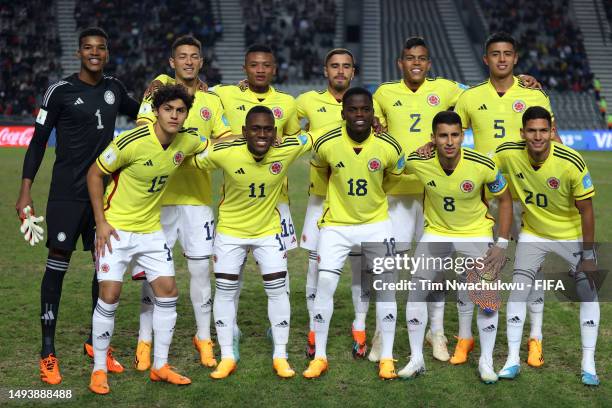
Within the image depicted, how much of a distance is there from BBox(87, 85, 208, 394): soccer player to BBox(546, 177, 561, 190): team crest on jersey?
2990 millimetres

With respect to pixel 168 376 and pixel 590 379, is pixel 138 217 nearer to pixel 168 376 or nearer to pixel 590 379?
pixel 168 376

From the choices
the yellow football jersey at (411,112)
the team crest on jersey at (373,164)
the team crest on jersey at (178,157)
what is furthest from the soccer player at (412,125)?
the team crest on jersey at (178,157)

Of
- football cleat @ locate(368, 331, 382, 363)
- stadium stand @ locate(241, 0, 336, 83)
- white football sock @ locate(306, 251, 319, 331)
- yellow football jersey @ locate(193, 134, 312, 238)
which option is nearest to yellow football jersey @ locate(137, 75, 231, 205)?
yellow football jersey @ locate(193, 134, 312, 238)

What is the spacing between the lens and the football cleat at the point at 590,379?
6.15m

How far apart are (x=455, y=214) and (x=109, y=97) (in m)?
3.18

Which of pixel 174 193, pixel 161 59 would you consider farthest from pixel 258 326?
pixel 161 59

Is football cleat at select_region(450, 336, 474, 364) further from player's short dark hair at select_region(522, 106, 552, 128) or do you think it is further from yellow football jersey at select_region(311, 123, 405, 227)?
player's short dark hair at select_region(522, 106, 552, 128)

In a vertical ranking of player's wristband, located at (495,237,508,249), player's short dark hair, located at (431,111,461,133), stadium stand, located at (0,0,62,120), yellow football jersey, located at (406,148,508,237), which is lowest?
player's wristband, located at (495,237,508,249)

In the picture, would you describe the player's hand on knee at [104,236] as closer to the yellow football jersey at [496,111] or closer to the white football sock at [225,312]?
the white football sock at [225,312]

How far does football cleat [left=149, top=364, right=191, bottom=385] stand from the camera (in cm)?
612

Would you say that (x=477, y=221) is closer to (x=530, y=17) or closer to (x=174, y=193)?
(x=174, y=193)

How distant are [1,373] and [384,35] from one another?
35.8 m

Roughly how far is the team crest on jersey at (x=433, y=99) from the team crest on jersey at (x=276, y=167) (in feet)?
5.46

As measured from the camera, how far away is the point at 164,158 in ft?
20.0
